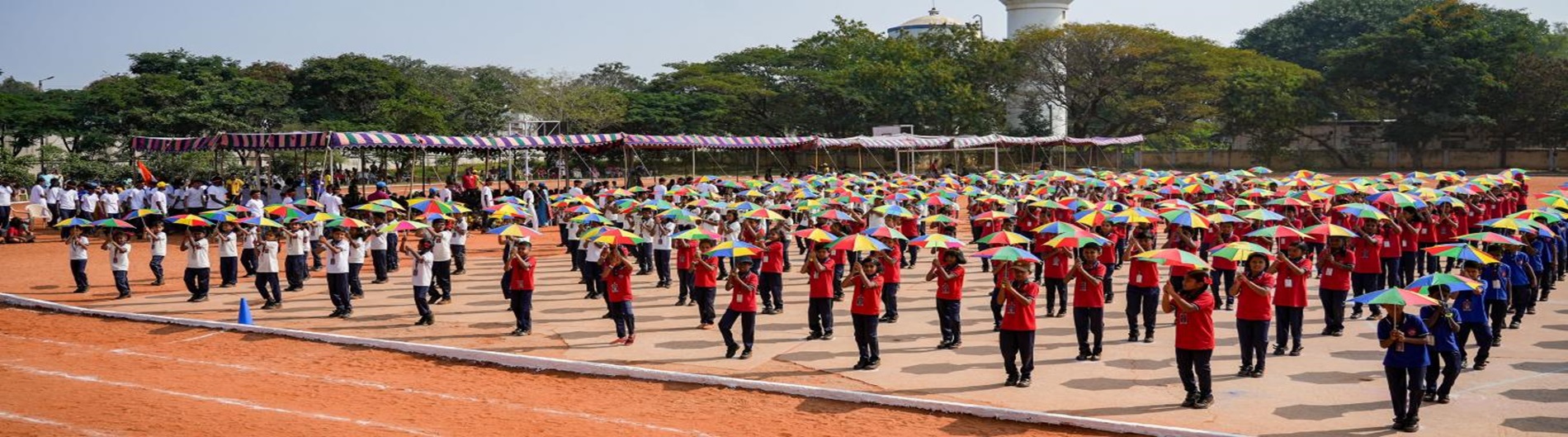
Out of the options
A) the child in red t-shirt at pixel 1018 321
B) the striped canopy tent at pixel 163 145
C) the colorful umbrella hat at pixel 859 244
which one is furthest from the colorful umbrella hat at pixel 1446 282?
the striped canopy tent at pixel 163 145

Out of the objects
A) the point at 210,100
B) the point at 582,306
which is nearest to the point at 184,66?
the point at 210,100

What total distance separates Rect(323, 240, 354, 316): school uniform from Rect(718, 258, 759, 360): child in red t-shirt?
6.12 m

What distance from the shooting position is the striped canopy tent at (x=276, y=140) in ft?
95.1

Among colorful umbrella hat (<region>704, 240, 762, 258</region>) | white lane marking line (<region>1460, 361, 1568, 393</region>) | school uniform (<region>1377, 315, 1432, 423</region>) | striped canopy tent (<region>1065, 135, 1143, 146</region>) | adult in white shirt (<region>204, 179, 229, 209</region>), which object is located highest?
striped canopy tent (<region>1065, 135, 1143, 146</region>)

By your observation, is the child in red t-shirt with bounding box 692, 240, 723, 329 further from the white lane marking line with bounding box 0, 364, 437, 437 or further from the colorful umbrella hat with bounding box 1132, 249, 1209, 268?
the colorful umbrella hat with bounding box 1132, 249, 1209, 268

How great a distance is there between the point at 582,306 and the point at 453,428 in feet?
23.0

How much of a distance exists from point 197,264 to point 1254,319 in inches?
576

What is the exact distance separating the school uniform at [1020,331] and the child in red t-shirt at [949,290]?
144 cm

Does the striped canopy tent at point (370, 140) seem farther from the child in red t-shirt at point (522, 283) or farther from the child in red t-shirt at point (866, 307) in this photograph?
the child in red t-shirt at point (866, 307)

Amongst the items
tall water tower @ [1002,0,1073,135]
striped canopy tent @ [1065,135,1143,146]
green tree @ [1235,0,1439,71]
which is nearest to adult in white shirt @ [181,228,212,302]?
striped canopy tent @ [1065,135,1143,146]

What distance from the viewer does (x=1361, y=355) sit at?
41.8ft

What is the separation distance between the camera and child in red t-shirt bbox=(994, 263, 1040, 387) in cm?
1105

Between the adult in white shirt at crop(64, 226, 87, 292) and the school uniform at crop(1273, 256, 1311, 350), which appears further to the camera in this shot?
the adult in white shirt at crop(64, 226, 87, 292)

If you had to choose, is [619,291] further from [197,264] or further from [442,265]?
[197,264]
